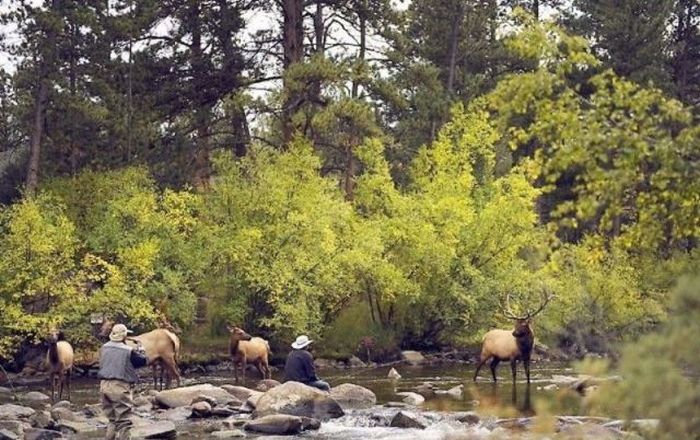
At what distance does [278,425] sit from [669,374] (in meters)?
13.8

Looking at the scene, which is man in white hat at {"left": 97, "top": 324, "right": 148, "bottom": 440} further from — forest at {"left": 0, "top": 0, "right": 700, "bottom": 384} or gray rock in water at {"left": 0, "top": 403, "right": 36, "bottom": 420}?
forest at {"left": 0, "top": 0, "right": 700, "bottom": 384}

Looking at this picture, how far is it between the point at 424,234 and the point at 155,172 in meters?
11.3

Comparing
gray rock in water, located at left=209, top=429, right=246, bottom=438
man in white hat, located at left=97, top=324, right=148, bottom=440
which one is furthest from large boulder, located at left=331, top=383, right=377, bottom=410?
man in white hat, located at left=97, top=324, right=148, bottom=440

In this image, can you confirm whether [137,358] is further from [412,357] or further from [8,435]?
[412,357]

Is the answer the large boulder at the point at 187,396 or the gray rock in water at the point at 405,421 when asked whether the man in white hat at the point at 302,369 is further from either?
the gray rock in water at the point at 405,421

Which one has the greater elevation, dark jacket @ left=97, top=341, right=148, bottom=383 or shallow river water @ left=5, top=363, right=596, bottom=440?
dark jacket @ left=97, top=341, right=148, bottom=383

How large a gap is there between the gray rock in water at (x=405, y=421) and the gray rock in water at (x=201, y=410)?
13.9 feet

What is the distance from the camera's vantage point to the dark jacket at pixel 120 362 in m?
17.0

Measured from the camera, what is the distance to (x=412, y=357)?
3659 centimetres

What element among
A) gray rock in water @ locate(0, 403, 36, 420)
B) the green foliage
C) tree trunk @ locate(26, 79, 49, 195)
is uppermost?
tree trunk @ locate(26, 79, 49, 195)

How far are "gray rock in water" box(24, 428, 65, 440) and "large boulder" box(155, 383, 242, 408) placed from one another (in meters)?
4.27

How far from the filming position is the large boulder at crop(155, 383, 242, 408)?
904 inches

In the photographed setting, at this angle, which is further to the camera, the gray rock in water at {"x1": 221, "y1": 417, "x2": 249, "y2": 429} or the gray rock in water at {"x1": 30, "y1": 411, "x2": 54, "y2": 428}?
the gray rock in water at {"x1": 221, "y1": 417, "x2": 249, "y2": 429}

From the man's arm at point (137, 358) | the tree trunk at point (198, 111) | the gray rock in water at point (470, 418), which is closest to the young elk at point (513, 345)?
the gray rock in water at point (470, 418)
